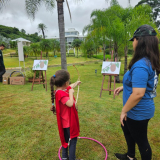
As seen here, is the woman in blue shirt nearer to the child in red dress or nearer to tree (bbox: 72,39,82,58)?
the child in red dress

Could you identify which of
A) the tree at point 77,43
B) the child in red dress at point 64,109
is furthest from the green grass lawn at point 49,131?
the tree at point 77,43

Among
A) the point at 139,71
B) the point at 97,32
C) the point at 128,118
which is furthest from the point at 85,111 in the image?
the point at 97,32

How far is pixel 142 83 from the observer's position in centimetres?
114

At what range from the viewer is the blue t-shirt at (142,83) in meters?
1.15

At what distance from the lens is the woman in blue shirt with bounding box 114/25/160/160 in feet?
3.81

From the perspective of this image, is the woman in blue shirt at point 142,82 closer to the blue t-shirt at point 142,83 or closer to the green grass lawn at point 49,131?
the blue t-shirt at point 142,83

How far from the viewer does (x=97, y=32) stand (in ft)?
25.0

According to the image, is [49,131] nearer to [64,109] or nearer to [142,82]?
[64,109]

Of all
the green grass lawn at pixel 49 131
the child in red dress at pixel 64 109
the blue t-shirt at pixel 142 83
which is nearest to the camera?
the blue t-shirt at pixel 142 83

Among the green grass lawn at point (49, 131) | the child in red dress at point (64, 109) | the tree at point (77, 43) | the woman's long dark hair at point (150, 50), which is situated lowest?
the green grass lawn at point (49, 131)

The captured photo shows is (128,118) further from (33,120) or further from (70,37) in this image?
(70,37)

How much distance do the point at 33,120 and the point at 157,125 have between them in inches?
112

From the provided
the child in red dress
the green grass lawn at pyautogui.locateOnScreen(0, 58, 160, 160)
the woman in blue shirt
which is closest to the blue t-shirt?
the woman in blue shirt

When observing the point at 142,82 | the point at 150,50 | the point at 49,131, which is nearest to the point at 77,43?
the point at 49,131
